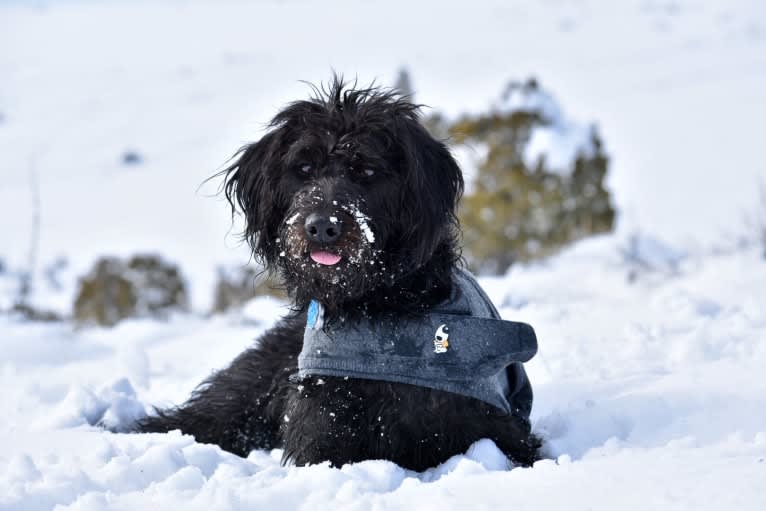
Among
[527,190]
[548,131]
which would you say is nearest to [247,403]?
[527,190]

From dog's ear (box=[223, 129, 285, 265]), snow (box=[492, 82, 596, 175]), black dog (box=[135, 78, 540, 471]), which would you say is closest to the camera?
black dog (box=[135, 78, 540, 471])

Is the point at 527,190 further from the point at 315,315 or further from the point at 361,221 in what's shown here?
the point at 361,221

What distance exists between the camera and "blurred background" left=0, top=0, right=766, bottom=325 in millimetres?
21406

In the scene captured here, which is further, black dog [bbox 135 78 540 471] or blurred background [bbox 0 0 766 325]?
blurred background [bbox 0 0 766 325]

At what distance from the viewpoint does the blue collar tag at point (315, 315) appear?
133 inches

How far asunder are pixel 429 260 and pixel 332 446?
0.90 meters

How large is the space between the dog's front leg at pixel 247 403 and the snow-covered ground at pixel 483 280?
0.93 ft

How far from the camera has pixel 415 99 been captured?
44.5ft

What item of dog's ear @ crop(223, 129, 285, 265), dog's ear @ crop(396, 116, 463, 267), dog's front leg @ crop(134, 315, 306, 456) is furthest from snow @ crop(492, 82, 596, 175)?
dog's ear @ crop(223, 129, 285, 265)

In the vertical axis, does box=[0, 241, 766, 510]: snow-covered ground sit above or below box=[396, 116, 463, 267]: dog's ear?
below

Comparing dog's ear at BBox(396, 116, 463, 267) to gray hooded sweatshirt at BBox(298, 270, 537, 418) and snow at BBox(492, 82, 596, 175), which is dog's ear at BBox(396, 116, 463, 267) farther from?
snow at BBox(492, 82, 596, 175)

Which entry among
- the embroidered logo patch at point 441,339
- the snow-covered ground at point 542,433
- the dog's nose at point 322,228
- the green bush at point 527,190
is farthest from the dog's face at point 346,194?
the green bush at point 527,190

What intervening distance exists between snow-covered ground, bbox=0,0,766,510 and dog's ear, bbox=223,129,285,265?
0.75ft

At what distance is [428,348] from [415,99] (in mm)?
10807
